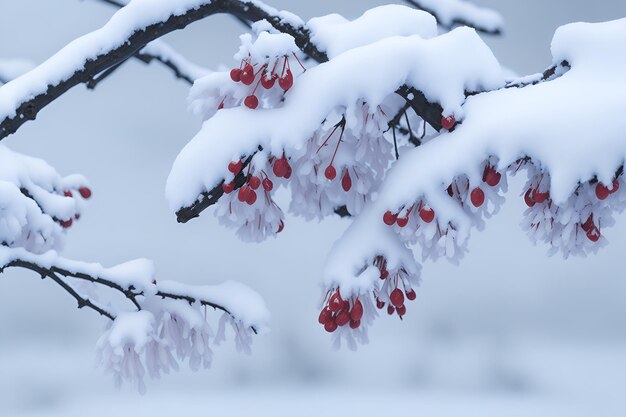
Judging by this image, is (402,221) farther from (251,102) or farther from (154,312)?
(154,312)

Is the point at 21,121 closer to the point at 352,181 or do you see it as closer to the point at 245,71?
the point at 245,71

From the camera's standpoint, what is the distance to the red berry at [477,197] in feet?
10.2

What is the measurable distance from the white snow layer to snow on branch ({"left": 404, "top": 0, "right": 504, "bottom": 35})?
2.88m

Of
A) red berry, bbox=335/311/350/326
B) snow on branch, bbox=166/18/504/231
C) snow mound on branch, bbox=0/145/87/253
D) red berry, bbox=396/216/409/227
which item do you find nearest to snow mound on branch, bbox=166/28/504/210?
snow on branch, bbox=166/18/504/231

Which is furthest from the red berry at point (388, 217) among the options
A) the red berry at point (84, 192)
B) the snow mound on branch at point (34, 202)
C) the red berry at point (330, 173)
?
the red berry at point (84, 192)

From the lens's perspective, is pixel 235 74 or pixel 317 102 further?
pixel 235 74

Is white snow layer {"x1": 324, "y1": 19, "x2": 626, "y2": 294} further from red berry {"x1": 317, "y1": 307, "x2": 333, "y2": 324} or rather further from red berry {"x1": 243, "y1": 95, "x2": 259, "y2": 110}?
red berry {"x1": 243, "y1": 95, "x2": 259, "y2": 110}

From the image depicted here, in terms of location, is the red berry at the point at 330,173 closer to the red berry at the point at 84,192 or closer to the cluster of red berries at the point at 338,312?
the cluster of red berries at the point at 338,312

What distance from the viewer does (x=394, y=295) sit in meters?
3.23

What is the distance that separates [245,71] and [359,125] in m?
0.59

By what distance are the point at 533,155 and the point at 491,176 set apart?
0.23m

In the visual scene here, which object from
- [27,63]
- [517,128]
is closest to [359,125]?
[517,128]

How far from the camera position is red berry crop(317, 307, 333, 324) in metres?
3.17

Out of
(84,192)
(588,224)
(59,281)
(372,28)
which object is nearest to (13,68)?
(84,192)
